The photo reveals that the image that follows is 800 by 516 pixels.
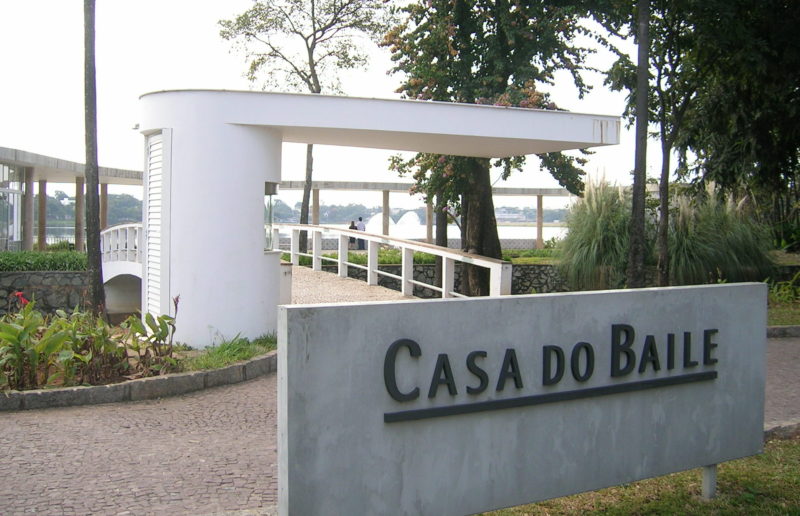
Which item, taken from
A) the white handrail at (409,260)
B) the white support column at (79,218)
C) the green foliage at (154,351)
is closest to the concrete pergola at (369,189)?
the white support column at (79,218)

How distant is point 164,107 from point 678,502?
7763 mm

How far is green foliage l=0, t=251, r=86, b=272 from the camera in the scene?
789 inches

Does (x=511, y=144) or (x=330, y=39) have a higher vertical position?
(x=330, y=39)

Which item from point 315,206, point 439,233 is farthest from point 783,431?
point 315,206

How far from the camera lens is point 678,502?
5637mm

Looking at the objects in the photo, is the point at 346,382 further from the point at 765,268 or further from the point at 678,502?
the point at 765,268

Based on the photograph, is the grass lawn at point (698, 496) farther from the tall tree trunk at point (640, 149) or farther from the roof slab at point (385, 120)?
the tall tree trunk at point (640, 149)

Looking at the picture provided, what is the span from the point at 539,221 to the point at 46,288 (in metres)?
22.3

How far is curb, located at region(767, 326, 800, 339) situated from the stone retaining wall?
14730 mm

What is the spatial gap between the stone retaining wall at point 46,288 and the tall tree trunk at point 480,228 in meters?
9.19

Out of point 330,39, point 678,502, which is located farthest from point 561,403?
point 330,39

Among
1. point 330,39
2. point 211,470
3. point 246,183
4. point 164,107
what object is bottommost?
point 211,470

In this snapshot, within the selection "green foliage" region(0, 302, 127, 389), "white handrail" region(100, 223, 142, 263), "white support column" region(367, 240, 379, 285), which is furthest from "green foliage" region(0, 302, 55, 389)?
"white support column" region(367, 240, 379, 285)

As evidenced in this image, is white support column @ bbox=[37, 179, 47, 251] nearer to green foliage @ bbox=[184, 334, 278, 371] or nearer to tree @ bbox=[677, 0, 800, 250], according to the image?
green foliage @ bbox=[184, 334, 278, 371]
